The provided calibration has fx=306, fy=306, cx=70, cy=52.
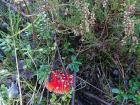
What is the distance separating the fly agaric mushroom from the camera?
70.9 inches

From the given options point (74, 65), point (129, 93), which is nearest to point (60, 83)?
point (74, 65)

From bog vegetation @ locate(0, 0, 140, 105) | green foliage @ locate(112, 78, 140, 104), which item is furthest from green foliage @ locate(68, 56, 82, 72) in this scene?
green foliage @ locate(112, 78, 140, 104)

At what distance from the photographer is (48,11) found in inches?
71.7

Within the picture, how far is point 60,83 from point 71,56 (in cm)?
18

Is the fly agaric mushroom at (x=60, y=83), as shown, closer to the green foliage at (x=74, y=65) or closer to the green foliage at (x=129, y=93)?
the green foliage at (x=74, y=65)

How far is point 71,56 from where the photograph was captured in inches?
73.4

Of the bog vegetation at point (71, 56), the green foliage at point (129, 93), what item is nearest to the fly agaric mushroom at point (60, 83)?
the bog vegetation at point (71, 56)

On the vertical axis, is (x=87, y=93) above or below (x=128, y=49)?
below

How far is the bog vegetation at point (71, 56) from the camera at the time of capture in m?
1.69

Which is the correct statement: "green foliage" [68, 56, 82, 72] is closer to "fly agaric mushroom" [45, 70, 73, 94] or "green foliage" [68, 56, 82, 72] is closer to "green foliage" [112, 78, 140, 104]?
"fly agaric mushroom" [45, 70, 73, 94]

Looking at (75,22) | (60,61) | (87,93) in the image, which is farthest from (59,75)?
(75,22)

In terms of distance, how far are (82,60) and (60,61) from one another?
0.14 m

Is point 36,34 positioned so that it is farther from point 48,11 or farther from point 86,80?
point 86,80

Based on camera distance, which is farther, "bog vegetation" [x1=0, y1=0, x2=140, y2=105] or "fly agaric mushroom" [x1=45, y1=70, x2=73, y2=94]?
"fly agaric mushroom" [x1=45, y1=70, x2=73, y2=94]
